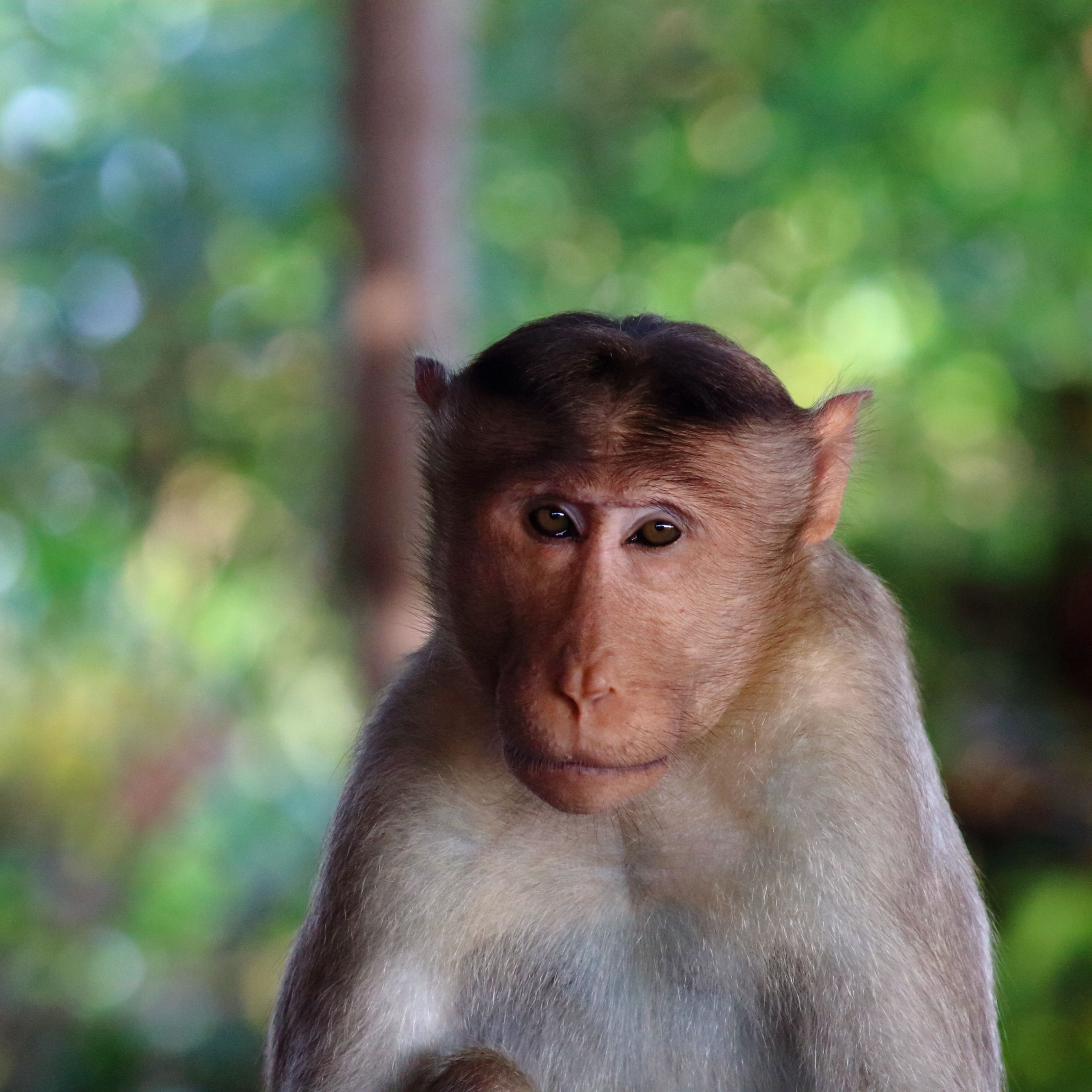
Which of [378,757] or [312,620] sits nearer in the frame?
[378,757]

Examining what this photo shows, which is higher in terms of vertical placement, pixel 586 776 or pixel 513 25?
pixel 513 25

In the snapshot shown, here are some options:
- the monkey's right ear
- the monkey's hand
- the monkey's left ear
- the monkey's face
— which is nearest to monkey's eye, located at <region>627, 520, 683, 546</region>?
the monkey's face

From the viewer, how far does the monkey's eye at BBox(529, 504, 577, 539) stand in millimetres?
1999

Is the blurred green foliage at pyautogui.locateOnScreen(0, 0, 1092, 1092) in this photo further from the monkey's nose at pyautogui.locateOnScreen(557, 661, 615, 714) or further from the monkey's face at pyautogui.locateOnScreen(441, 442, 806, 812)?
the monkey's nose at pyautogui.locateOnScreen(557, 661, 615, 714)

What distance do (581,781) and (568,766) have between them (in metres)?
0.03

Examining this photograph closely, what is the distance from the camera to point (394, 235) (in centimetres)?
495

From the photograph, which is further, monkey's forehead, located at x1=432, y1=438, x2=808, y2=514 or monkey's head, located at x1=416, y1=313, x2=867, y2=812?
monkey's forehead, located at x1=432, y1=438, x2=808, y2=514

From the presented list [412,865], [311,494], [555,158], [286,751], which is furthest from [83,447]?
[412,865]

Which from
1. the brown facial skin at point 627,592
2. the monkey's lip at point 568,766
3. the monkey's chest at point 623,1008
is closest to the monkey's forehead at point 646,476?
the brown facial skin at point 627,592

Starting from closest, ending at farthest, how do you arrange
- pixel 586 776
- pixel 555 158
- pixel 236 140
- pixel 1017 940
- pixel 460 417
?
pixel 586 776
pixel 460 417
pixel 1017 940
pixel 236 140
pixel 555 158

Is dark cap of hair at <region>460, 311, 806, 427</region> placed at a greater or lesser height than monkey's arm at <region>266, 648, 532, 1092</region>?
greater

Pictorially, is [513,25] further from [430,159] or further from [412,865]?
[412,865]

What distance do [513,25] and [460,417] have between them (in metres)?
4.72

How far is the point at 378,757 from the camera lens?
2266mm
